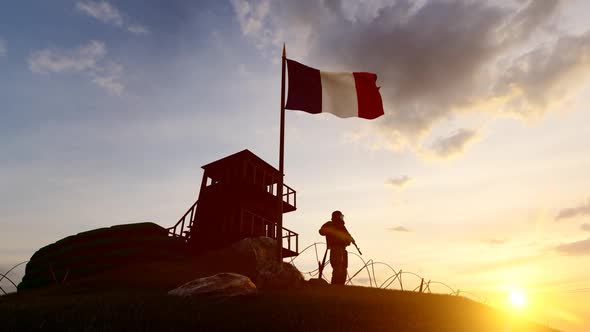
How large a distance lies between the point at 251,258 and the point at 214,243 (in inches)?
179

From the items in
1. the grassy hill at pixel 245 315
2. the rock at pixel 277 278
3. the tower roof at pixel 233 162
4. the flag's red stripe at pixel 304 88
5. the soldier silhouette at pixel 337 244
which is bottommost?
the grassy hill at pixel 245 315

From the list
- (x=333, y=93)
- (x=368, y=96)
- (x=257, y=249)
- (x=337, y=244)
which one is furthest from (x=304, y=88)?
(x=257, y=249)

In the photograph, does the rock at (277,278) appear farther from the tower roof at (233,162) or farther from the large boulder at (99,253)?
the tower roof at (233,162)

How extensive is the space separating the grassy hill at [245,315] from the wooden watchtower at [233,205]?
15818 mm

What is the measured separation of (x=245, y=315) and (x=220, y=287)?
2.09m

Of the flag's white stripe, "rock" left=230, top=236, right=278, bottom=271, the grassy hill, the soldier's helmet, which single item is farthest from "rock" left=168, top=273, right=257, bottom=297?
"rock" left=230, top=236, right=278, bottom=271

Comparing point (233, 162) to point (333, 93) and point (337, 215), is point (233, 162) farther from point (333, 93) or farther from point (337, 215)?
point (337, 215)

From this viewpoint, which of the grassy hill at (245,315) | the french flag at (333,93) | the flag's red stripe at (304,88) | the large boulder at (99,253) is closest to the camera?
the grassy hill at (245,315)

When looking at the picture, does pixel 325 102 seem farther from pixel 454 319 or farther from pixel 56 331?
pixel 56 331

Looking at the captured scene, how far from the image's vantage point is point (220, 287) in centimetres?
1139

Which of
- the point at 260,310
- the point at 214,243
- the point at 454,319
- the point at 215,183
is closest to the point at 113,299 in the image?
the point at 260,310

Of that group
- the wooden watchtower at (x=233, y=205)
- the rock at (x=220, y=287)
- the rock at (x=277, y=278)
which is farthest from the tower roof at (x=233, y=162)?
the rock at (x=220, y=287)

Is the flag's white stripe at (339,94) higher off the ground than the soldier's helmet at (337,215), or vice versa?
the flag's white stripe at (339,94)

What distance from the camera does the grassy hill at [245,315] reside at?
28.6ft
